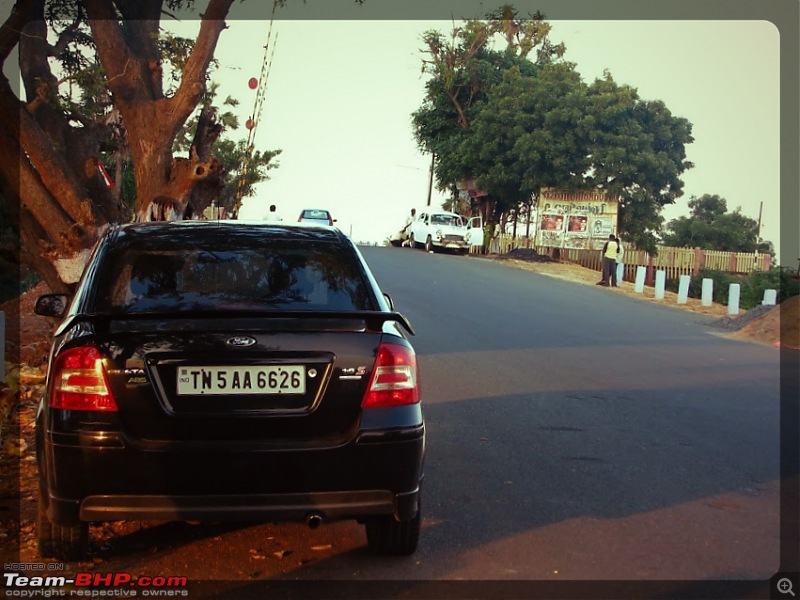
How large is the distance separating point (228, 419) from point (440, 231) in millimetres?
42383

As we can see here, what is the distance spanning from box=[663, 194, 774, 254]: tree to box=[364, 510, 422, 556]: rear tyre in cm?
6082

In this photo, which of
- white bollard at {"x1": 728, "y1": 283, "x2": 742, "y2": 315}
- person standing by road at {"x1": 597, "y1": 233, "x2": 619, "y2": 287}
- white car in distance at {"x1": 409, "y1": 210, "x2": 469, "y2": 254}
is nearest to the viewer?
white bollard at {"x1": 728, "y1": 283, "x2": 742, "y2": 315}

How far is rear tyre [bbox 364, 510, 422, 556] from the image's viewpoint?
518 centimetres

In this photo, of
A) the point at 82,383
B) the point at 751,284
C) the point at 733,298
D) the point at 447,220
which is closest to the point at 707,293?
the point at 733,298

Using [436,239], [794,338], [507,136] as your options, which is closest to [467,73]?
[507,136]

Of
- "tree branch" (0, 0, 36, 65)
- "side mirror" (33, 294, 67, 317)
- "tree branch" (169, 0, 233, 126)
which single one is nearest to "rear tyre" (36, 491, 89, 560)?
"side mirror" (33, 294, 67, 317)

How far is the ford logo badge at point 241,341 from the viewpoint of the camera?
4652mm

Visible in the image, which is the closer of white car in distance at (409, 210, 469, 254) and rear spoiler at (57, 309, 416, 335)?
rear spoiler at (57, 309, 416, 335)

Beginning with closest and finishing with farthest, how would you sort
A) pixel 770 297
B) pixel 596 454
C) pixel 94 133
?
pixel 596 454 → pixel 94 133 → pixel 770 297

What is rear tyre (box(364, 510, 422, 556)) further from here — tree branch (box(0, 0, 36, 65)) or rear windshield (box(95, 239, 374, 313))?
tree branch (box(0, 0, 36, 65))

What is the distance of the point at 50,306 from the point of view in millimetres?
6633

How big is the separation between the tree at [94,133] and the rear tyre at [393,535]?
8199 mm

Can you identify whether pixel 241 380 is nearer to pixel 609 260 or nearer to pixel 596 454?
pixel 596 454

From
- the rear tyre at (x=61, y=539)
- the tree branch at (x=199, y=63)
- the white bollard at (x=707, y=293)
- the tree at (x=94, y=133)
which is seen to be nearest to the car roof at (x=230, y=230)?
the rear tyre at (x=61, y=539)
